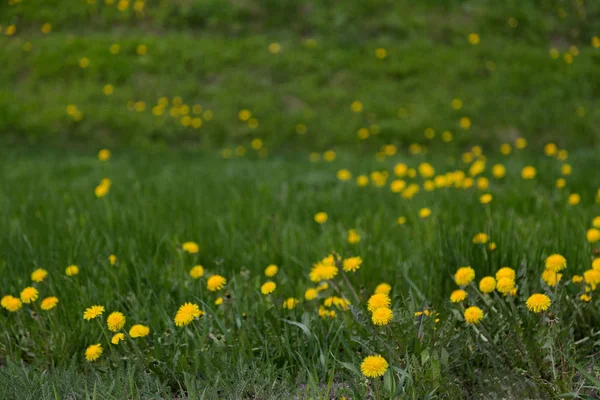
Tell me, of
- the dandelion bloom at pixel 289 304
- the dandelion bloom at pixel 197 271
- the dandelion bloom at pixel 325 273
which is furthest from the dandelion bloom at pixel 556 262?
the dandelion bloom at pixel 197 271

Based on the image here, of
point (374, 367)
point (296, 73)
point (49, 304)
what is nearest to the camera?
point (374, 367)

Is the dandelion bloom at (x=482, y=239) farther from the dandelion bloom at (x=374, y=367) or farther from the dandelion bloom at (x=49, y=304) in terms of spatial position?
the dandelion bloom at (x=49, y=304)

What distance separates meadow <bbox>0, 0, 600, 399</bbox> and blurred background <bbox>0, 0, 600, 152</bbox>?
4cm

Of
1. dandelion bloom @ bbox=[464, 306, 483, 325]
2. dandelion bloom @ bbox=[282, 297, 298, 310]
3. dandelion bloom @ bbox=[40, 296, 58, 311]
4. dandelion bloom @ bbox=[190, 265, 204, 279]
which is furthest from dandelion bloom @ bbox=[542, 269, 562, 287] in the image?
dandelion bloom @ bbox=[40, 296, 58, 311]

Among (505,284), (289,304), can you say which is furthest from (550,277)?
(289,304)

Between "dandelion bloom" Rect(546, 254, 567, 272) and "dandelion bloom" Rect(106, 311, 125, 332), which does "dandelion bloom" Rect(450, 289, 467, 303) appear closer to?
"dandelion bloom" Rect(546, 254, 567, 272)

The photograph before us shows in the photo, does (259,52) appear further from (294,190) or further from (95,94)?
(294,190)

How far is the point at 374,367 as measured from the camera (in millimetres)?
1221

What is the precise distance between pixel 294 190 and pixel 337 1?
299 inches

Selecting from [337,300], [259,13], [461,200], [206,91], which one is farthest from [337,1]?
[337,300]

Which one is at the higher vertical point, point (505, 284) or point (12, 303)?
point (505, 284)

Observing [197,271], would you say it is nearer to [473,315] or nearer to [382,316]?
[382,316]

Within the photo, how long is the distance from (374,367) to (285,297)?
30.1 inches

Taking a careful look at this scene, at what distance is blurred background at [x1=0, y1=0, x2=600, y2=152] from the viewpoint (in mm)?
8602
